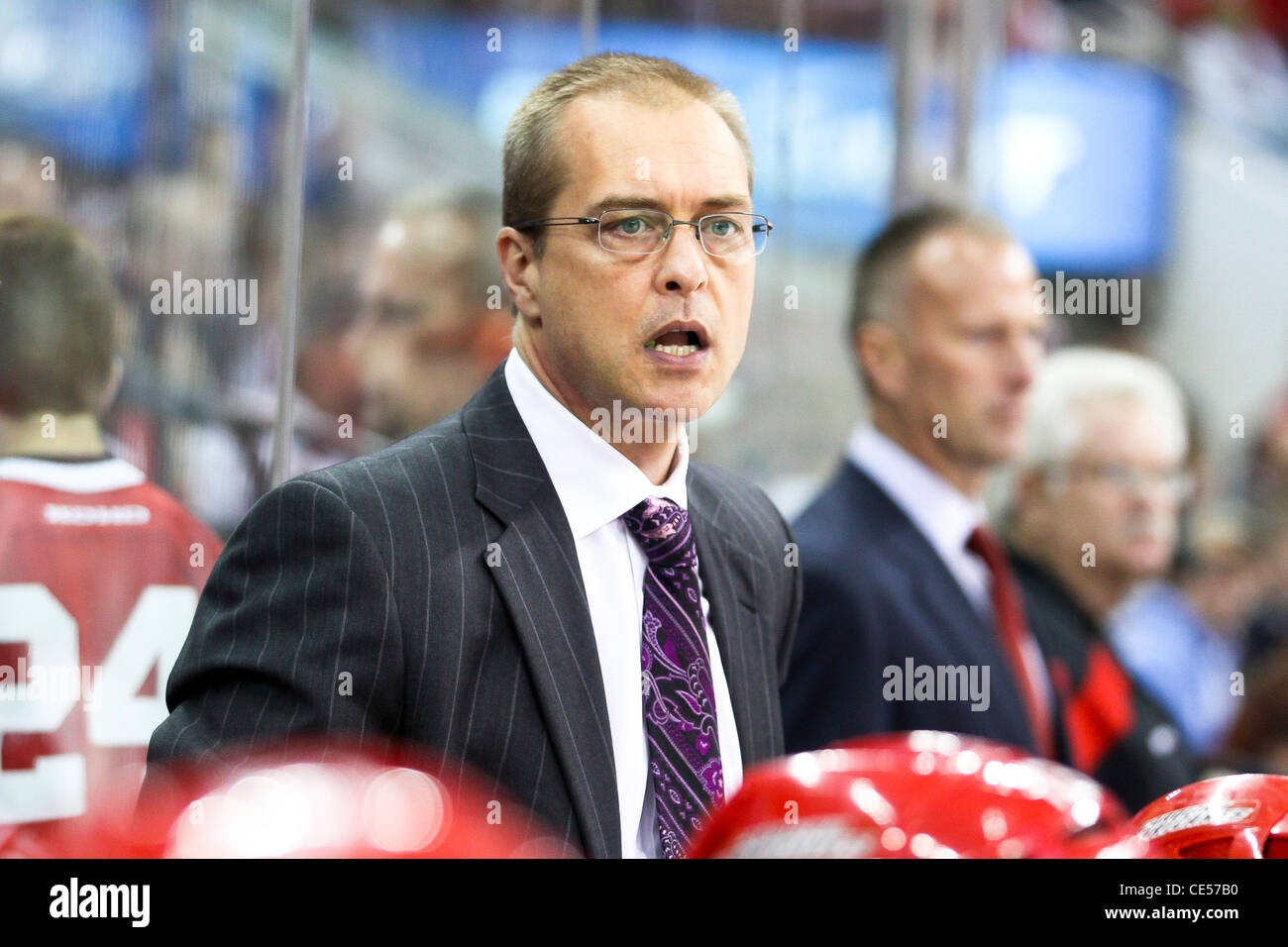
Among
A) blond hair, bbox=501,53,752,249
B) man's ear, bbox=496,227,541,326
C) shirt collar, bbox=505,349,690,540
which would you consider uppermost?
blond hair, bbox=501,53,752,249

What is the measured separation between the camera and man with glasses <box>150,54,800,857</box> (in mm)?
1299

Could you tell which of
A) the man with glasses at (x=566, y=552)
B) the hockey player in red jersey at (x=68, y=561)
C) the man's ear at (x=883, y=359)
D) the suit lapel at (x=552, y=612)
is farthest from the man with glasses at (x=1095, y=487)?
the hockey player in red jersey at (x=68, y=561)

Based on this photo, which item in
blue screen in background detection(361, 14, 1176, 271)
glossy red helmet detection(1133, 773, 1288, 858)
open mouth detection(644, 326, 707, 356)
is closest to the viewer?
glossy red helmet detection(1133, 773, 1288, 858)

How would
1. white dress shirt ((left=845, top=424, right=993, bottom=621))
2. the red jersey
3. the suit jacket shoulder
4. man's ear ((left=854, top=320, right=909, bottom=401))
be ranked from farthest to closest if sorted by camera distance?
man's ear ((left=854, top=320, right=909, bottom=401))
white dress shirt ((left=845, top=424, right=993, bottom=621))
the suit jacket shoulder
the red jersey

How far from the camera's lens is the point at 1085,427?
3.18 metres

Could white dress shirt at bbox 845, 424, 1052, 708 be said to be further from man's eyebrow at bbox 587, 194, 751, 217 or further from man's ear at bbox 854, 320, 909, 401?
man's eyebrow at bbox 587, 194, 751, 217

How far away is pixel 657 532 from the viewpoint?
1492 millimetres

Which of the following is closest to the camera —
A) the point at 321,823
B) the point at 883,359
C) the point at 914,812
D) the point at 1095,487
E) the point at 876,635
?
the point at 321,823

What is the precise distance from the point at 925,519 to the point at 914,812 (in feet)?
5.54

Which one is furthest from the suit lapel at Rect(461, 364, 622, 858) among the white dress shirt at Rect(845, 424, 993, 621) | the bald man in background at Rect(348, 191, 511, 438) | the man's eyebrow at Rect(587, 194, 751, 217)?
the bald man in background at Rect(348, 191, 511, 438)

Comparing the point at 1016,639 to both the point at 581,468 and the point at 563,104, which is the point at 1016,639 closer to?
the point at 581,468

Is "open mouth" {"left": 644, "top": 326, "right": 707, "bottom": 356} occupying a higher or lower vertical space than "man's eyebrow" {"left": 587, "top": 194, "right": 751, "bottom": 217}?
lower

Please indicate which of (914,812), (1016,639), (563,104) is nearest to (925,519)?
(1016,639)

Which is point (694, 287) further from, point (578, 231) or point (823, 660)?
point (823, 660)
